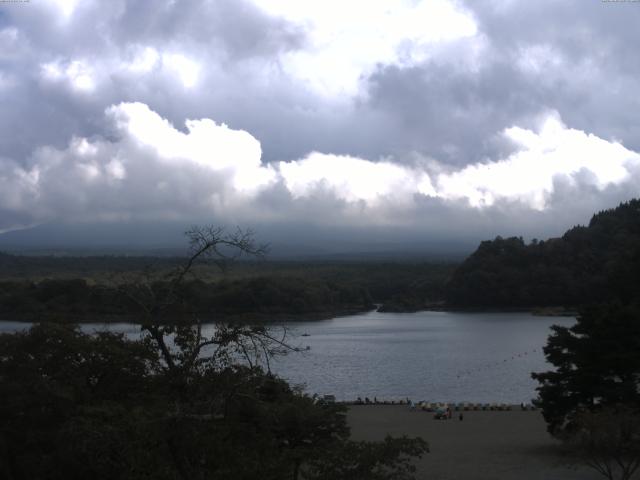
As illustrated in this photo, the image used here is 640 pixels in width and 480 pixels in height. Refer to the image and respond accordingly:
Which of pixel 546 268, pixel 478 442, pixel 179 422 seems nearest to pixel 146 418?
pixel 179 422

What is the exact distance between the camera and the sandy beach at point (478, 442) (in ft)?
53.0

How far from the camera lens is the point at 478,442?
67.4ft

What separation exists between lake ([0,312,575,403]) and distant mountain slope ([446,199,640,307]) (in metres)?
9.33

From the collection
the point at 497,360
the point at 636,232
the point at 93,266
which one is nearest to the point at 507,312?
the point at 636,232

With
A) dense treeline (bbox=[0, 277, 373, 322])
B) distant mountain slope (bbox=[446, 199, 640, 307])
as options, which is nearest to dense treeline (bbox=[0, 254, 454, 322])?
dense treeline (bbox=[0, 277, 373, 322])

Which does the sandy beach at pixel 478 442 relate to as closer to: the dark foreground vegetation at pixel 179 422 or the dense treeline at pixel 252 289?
the dense treeline at pixel 252 289

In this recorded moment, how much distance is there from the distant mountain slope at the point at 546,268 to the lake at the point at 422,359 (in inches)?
367

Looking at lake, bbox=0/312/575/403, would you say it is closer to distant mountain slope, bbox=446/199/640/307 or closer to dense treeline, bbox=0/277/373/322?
dense treeline, bbox=0/277/373/322

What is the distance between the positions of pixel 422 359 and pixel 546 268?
39529 mm

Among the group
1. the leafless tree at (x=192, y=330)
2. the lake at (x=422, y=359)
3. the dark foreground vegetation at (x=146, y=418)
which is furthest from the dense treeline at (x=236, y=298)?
the leafless tree at (x=192, y=330)

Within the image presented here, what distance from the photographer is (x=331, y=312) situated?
7731cm

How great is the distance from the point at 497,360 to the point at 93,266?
67.5 m

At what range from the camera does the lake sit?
111ft

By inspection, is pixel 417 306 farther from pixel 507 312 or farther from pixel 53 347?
pixel 53 347
